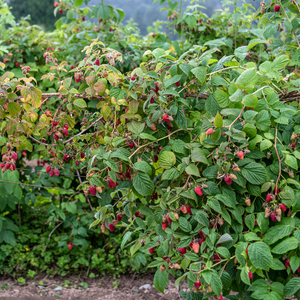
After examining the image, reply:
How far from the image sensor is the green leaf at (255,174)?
114 centimetres

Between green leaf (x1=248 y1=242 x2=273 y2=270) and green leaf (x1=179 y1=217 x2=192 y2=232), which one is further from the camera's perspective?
green leaf (x1=179 y1=217 x2=192 y2=232)

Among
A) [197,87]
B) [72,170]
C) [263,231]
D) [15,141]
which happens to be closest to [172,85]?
[197,87]

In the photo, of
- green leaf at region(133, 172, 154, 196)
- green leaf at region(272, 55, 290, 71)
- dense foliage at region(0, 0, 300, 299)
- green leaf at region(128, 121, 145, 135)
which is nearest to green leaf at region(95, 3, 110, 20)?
dense foliage at region(0, 0, 300, 299)

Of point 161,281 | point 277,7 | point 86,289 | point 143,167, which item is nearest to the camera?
point 143,167

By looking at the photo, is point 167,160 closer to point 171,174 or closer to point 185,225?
point 171,174

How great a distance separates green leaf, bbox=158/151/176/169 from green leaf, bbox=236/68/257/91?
1.22 feet

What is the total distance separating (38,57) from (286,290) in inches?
113

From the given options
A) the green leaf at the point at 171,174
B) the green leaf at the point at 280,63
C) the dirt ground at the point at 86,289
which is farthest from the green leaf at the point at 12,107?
the dirt ground at the point at 86,289

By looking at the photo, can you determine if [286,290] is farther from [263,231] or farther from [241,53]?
[241,53]

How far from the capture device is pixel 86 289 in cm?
274

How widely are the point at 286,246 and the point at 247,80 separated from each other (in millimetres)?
627

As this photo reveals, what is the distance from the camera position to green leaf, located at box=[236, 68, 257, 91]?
3.69 ft

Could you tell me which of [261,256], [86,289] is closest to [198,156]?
[261,256]

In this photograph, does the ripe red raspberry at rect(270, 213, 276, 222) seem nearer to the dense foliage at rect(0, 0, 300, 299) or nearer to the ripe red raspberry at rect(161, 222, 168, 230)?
the dense foliage at rect(0, 0, 300, 299)
